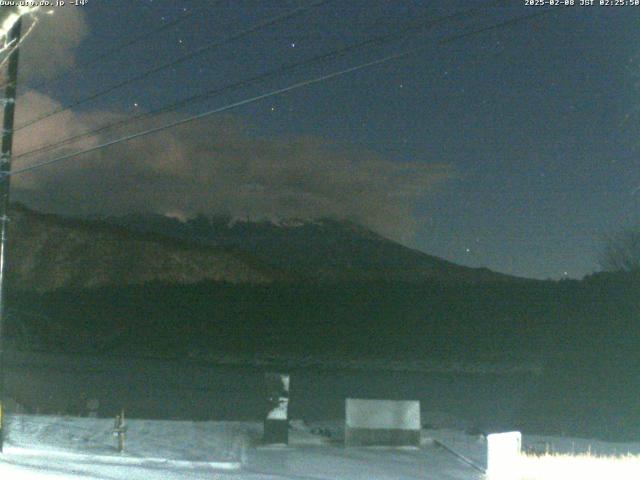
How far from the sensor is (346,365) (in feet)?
212

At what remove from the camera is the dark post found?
2061 cm

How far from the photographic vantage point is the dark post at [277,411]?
20.6 metres

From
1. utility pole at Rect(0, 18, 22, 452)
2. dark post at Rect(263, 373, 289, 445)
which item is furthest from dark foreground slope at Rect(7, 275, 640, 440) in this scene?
utility pole at Rect(0, 18, 22, 452)

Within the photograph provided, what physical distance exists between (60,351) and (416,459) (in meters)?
51.4

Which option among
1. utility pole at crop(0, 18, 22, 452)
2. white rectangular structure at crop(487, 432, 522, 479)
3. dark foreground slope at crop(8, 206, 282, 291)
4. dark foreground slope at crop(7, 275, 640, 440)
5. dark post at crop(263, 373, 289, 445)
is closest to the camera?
white rectangular structure at crop(487, 432, 522, 479)

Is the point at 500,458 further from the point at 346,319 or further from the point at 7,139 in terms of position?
the point at 346,319

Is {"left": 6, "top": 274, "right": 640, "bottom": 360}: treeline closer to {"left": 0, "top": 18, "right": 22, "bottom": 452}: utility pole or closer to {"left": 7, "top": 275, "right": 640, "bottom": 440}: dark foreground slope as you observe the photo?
{"left": 7, "top": 275, "right": 640, "bottom": 440}: dark foreground slope

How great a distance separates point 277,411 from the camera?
20.5 m

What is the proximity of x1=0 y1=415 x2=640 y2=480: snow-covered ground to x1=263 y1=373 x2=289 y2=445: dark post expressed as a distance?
1.26 feet

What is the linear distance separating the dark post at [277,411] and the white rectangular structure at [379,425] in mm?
1635

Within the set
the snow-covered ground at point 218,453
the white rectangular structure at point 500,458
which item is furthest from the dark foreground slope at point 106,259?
the white rectangular structure at point 500,458

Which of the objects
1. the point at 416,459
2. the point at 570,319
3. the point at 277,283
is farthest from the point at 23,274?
the point at 416,459

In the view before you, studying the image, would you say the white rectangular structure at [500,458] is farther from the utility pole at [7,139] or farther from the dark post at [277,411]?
the utility pole at [7,139]

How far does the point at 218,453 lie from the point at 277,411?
216cm
